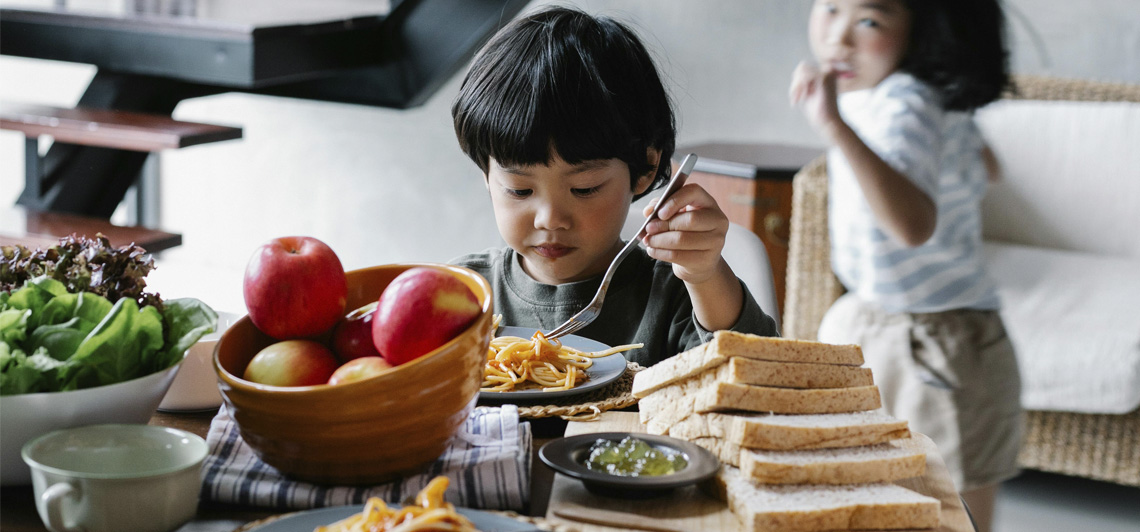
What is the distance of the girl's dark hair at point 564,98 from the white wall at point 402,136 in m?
2.08

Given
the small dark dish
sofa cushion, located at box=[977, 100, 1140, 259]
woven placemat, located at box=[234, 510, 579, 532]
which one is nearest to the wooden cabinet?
sofa cushion, located at box=[977, 100, 1140, 259]

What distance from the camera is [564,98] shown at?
49.1 inches

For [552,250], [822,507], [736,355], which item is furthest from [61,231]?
[822,507]

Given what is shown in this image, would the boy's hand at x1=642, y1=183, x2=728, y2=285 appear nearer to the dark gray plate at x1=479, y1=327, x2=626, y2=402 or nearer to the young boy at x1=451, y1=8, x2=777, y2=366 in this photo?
the young boy at x1=451, y1=8, x2=777, y2=366

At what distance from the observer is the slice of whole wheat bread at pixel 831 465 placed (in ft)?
2.36

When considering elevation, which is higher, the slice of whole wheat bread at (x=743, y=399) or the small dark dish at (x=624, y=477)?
the slice of whole wheat bread at (x=743, y=399)

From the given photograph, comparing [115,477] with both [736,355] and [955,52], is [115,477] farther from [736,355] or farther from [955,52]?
[955,52]

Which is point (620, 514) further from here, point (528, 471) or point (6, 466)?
point (6, 466)

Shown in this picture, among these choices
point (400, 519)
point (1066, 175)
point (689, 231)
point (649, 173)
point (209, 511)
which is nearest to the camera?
point (400, 519)

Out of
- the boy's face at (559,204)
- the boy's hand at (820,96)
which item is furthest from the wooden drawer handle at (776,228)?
the boy's face at (559,204)

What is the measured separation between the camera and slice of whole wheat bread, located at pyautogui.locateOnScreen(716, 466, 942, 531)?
67 centimetres

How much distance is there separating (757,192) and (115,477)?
93.8 inches

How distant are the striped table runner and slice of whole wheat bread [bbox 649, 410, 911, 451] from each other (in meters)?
0.14

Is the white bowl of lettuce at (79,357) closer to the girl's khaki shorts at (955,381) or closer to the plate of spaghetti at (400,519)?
the plate of spaghetti at (400,519)
